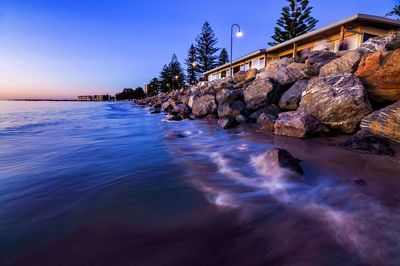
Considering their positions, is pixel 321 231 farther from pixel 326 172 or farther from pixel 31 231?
pixel 31 231

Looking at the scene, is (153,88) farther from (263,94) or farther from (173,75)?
(263,94)

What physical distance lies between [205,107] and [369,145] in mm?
8277

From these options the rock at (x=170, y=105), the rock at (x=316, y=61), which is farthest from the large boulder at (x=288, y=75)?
the rock at (x=170, y=105)

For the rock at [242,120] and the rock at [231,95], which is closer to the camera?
the rock at [242,120]

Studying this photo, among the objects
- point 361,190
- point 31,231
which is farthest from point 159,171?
point 361,190

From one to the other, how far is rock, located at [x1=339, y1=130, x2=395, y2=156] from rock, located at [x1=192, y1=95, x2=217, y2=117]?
24.4 ft

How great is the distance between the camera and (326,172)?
3396 mm

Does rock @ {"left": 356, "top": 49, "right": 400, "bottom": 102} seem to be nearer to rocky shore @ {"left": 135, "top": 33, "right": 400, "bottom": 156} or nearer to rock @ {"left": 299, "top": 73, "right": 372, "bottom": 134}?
rocky shore @ {"left": 135, "top": 33, "right": 400, "bottom": 156}

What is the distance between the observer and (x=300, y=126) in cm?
559

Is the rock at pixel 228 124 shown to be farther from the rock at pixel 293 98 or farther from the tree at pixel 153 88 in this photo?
the tree at pixel 153 88

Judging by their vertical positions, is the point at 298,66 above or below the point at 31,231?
above

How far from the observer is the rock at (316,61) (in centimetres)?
902

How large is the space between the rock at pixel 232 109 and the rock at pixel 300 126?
122 inches

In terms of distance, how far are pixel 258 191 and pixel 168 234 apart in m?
1.39
